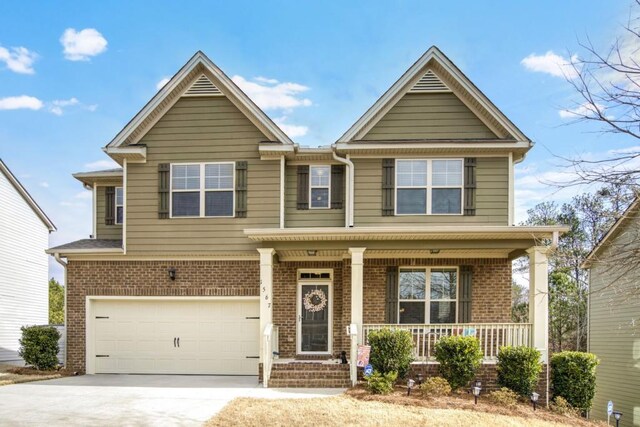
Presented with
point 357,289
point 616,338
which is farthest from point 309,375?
point 616,338

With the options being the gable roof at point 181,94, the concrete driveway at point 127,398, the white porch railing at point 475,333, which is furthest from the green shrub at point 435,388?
the gable roof at point 181,94

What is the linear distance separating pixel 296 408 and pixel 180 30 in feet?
35.4

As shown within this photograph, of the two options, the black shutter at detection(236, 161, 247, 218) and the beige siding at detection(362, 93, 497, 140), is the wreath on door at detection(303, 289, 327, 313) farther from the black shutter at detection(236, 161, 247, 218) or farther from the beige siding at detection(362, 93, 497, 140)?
the beige siding at detection(362, 93, 497, 140)

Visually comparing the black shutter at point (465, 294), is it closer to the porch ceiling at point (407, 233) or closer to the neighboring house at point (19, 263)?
the porch ceiling at point (407, 233)

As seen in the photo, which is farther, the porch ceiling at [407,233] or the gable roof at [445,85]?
the gable roof at [445,85]

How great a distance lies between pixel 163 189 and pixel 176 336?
3850 mm

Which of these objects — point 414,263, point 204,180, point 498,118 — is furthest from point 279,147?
point 498,118

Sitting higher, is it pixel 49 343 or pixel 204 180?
pixel 204 180

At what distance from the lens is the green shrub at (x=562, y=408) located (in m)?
10.3

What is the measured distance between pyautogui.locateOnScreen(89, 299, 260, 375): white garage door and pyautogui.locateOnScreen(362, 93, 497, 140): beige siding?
18.6 feet

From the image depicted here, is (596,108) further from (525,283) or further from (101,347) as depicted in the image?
(525,283)

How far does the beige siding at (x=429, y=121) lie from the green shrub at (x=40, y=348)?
9751mm

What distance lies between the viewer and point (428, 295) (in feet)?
43.8

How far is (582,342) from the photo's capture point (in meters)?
22.8
